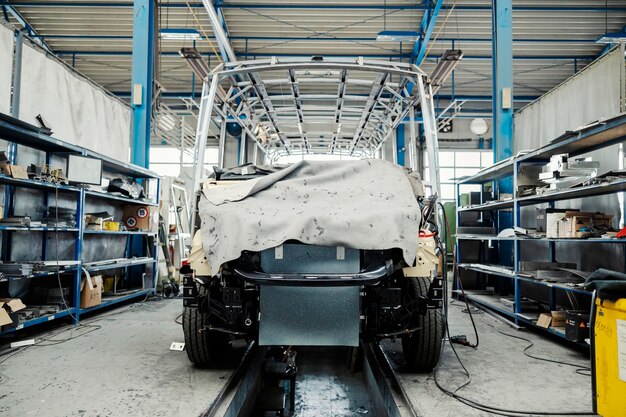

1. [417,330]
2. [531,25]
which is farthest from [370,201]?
[531,25]

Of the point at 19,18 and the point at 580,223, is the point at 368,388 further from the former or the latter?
the point at 19,18

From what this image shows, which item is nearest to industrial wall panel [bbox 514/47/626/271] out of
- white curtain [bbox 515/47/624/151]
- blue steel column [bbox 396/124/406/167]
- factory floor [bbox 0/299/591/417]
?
white curtain [bbox 515/47/624/151]

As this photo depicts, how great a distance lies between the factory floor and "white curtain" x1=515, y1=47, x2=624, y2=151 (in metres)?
2.59

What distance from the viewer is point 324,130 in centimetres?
526

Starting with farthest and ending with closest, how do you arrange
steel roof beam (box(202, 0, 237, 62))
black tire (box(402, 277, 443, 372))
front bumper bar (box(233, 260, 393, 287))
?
1. steel roof beam (box(202, 0, 237, 62))
2. black tire (box(402, 277, 443, 372))
3. front bumper bar (box(233, 260, 393, 287))

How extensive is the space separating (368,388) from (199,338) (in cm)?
149

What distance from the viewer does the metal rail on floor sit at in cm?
247

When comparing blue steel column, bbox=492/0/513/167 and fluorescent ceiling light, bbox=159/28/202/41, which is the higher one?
fluorescent ceiling light, bbox=159/28/202/41

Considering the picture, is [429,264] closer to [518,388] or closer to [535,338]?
[518,388]

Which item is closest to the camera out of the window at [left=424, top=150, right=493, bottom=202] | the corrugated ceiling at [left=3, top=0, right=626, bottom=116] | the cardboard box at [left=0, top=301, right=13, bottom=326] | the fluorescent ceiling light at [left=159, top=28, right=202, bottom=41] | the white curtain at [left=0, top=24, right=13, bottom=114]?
the cardboard box at [left=0, top=301, right=13, bottom=326]

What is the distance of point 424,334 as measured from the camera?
287 centimetres

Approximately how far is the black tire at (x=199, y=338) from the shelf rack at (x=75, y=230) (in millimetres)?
1992

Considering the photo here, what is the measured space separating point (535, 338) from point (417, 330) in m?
2.24

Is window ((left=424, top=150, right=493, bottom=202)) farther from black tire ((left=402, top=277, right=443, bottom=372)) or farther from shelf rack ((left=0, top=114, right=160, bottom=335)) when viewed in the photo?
black tire ((left=402, top=277, right=443, bottom=372))
